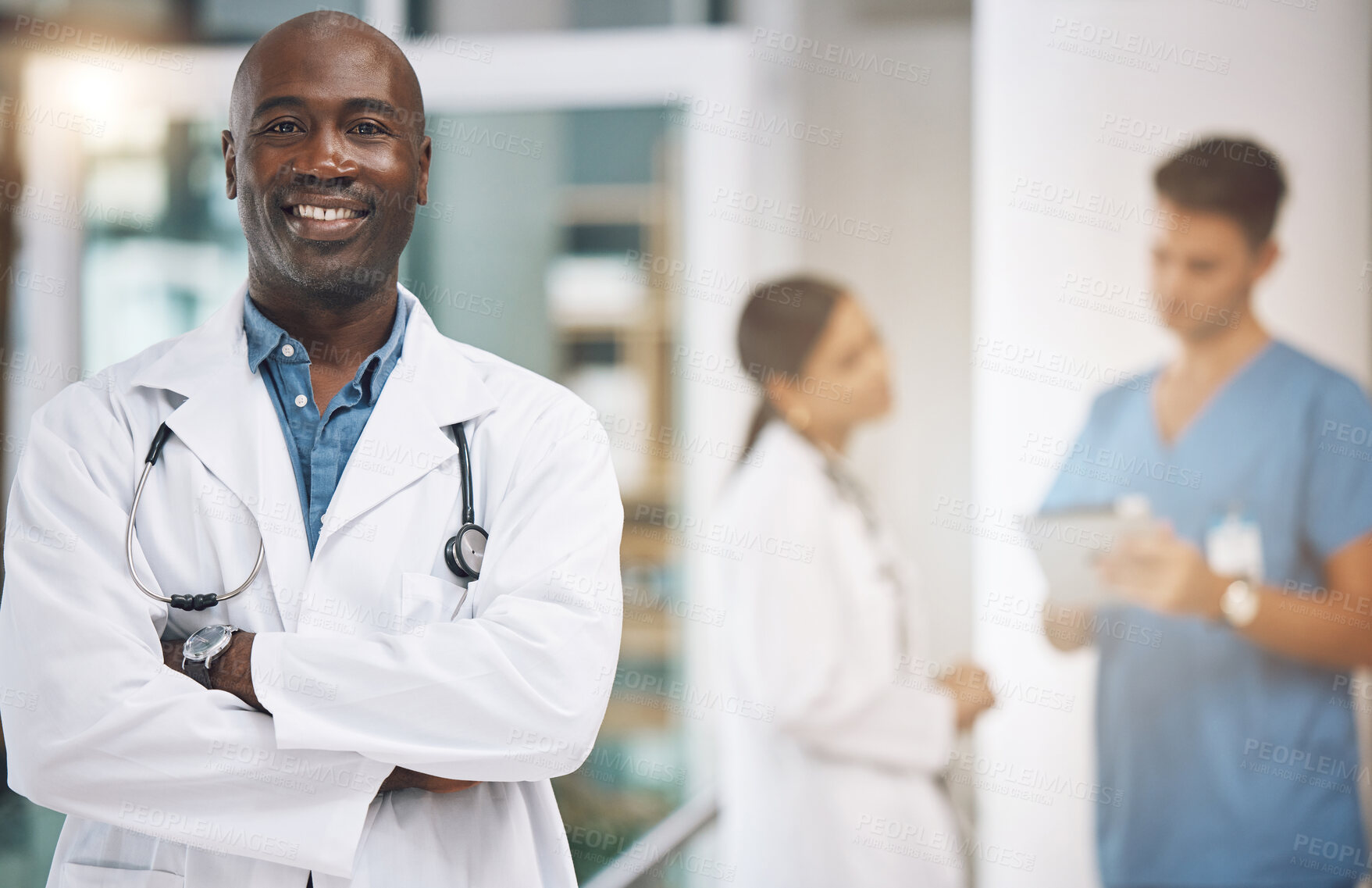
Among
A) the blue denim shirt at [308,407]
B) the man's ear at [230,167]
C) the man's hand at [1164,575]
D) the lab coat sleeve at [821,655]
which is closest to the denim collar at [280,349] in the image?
the blue denim shirt at [308,407]

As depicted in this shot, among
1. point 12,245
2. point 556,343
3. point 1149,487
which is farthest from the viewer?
point 556,343

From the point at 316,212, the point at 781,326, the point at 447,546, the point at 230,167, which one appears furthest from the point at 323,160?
the point at 781,326

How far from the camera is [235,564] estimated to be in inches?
41.7

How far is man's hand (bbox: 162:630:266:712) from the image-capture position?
1000mm

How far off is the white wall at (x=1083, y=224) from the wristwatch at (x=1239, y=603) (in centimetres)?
34

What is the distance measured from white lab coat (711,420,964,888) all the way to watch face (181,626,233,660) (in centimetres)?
150

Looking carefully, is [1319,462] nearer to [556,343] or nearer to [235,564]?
[556,343]

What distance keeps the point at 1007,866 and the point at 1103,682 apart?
20.2 inches

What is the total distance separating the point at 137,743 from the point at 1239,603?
230 centimetres

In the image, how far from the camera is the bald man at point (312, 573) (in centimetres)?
99

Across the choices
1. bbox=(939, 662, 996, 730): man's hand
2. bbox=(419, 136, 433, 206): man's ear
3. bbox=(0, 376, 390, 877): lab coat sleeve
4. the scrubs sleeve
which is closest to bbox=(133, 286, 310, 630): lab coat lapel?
bbox=(0, 376, 390, 877): lab coat sleeve

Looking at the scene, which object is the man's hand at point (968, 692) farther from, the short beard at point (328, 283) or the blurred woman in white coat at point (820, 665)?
the short beard at point (328, 283)

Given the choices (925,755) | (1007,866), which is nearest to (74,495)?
(925,755)

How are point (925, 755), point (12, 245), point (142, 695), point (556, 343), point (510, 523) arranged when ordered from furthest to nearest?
1. point (556, 343)
2. point (12, 245)
3. point (925, 755)
4. point (510, 523)
5. point (142, 695)
